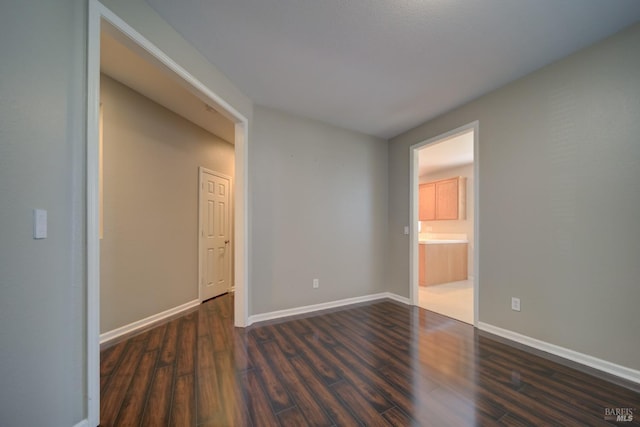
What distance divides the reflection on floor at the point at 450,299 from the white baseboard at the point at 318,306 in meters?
0.43

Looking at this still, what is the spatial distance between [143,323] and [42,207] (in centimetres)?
215

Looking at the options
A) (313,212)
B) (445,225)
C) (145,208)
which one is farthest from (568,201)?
(145,208)

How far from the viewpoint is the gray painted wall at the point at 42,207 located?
3.21 ft

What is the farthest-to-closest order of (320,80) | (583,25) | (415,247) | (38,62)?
(415,247), (320,80), (583,25), (38,62)

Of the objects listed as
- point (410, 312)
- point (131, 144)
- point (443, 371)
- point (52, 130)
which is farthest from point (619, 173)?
point (131, 144)

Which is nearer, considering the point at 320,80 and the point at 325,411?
the point at 325,411

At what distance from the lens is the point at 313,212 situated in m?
3.34

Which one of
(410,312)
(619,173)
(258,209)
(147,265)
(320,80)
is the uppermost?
(320,80)

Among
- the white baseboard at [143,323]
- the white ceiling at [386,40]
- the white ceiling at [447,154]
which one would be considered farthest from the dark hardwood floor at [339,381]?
the white ceiling at [447,154]

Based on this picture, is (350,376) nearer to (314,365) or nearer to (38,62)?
(314,365)

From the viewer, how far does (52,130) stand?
1.15 meters

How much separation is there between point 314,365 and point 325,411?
1.65ft

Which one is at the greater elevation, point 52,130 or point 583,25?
point 583,25

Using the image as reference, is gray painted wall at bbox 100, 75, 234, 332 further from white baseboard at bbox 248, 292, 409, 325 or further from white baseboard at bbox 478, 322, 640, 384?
white baseboard at bbox 478, 322, 640, 384
